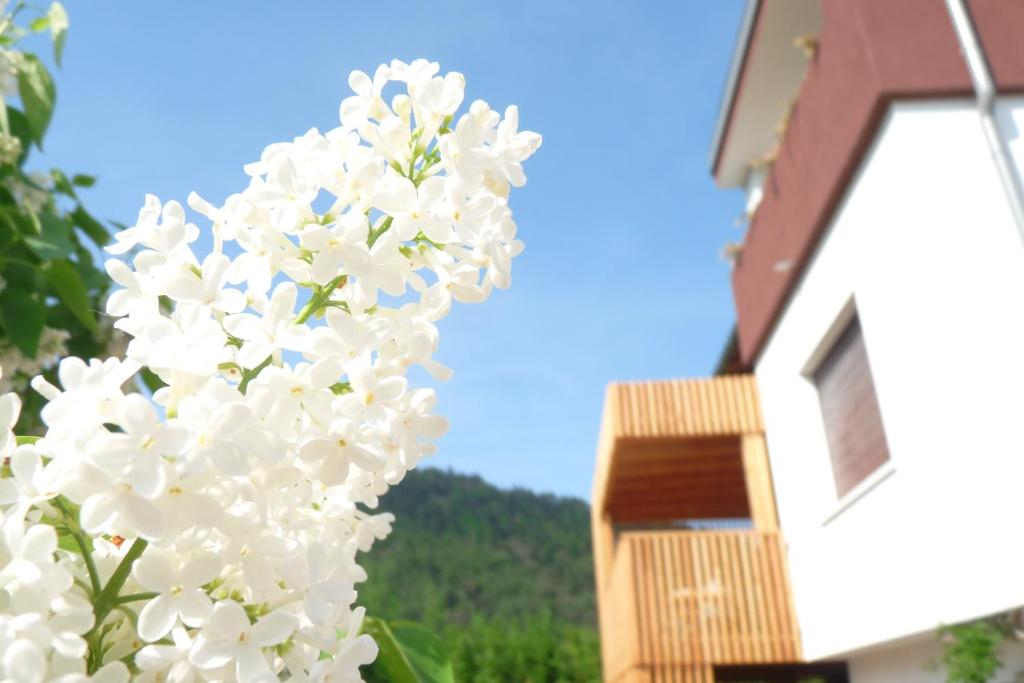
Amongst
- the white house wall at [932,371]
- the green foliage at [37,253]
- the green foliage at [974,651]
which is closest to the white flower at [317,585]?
the green foliage at [37,253]

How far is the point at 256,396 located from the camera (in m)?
0.60

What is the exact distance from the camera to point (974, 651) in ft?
14.8

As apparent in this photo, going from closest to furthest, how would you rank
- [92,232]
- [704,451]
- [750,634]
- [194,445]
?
[194,445] < [92,232] < [750,634] < [704,451]

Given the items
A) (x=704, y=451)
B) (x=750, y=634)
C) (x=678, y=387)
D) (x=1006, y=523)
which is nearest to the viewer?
(x=1006, y=523)

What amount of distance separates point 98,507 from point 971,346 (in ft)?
15.5

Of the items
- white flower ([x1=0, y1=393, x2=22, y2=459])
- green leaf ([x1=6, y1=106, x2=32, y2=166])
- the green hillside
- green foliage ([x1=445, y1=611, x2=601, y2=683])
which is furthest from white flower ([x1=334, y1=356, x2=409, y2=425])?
the green hillside

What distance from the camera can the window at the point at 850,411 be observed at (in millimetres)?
6070

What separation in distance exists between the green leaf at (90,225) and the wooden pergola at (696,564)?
20.0 ft

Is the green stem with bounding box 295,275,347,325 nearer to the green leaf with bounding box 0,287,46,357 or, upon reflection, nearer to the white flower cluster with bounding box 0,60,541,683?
the white flower cluster with bounding box 0,60,541,683

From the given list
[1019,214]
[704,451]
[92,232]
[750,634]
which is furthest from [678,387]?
[92,232]

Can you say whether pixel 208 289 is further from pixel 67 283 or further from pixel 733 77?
pixel 733 77

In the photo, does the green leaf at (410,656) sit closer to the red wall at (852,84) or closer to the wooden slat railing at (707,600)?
the red wall at (852,84)

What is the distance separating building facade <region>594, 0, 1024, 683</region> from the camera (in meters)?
4.57

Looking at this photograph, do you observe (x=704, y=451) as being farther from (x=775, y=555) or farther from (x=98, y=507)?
(x=98, y=507)
